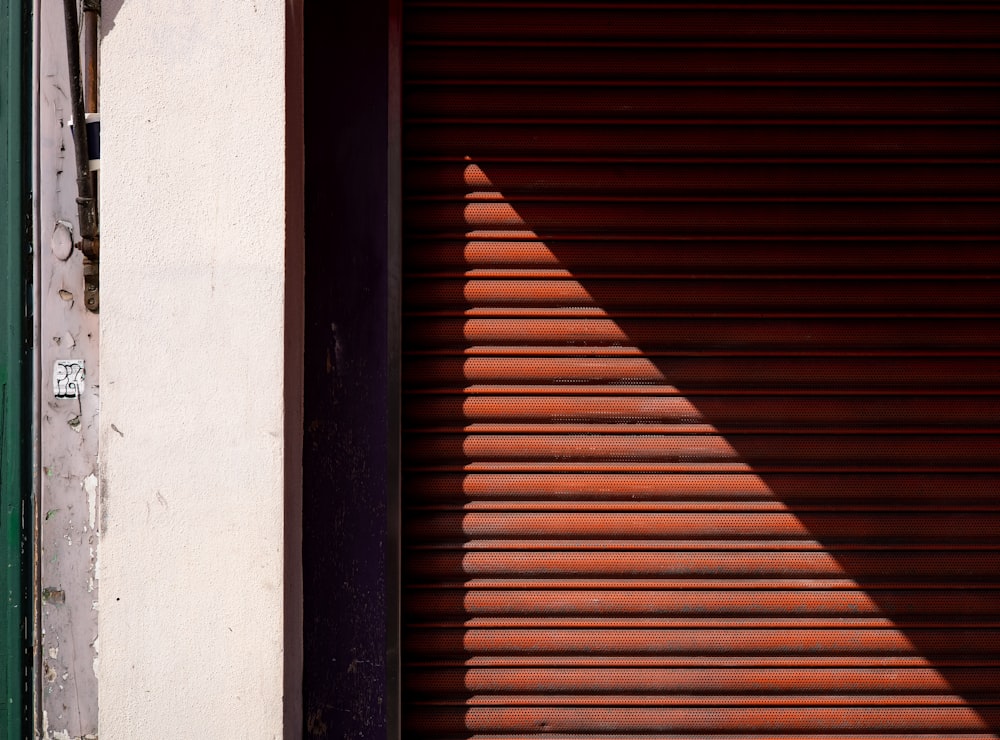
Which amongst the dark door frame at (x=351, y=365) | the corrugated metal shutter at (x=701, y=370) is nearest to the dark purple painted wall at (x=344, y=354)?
the dark door frame at (x=351, y=365)

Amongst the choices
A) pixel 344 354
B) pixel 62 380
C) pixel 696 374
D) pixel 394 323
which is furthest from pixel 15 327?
pixel 696 374

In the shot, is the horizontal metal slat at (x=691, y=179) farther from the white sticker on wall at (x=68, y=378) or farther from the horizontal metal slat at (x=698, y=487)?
the white sticker on wall at (x=68, y=378)

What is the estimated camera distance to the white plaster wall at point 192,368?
2.17 meters

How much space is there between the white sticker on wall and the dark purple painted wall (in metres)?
0.82

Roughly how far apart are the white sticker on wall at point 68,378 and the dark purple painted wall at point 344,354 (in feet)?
2.70

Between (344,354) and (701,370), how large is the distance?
1398 mm

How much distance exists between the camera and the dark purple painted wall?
8.84ft

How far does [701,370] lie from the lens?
2.72 metres

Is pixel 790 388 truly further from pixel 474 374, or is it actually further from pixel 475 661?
pixel 475 661

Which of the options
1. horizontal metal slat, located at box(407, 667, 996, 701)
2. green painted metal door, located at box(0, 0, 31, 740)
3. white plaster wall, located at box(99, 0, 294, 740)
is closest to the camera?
white plaster wall, located at box(99, 0, 294, 740)

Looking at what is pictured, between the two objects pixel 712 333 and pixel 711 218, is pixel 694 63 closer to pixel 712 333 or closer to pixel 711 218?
pixel 711 218

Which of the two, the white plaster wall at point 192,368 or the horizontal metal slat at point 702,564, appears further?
the horizontal metal slat at point 702,564

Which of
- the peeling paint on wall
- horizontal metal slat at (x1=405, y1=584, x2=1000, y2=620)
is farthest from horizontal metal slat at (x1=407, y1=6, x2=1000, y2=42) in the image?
horizontal metal slat at (x1=405, y1=584, x2=1000, y2=620)

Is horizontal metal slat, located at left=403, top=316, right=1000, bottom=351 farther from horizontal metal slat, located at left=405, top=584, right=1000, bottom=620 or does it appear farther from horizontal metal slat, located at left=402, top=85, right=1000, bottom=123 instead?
horizontal metal slat, located at left=405, top=584, right=1000, bottom=620
